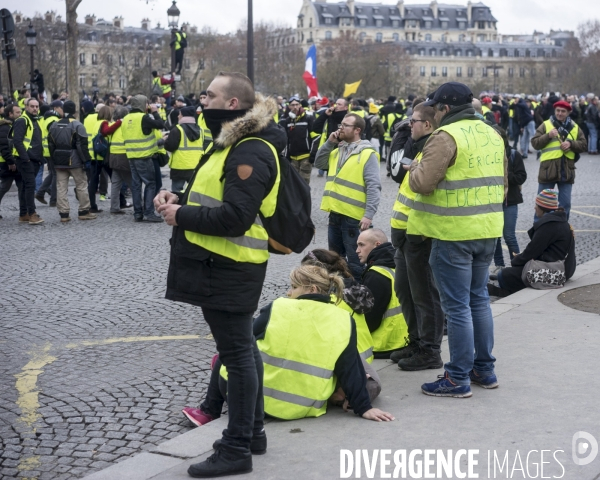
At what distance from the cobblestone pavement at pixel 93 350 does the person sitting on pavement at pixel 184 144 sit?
3.87ft

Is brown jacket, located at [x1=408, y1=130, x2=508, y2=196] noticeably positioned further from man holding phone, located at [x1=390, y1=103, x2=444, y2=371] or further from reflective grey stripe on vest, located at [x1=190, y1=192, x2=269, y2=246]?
reflective grey stripe on vest, located at [x1=190, y1=192, x2=269, y2=246]

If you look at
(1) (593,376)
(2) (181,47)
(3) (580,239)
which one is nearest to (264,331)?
(1) (593,376)

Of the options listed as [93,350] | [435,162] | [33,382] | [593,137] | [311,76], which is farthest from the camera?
[593,137]

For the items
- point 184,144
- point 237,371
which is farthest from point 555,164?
point 237,371

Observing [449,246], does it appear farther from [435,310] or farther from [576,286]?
[576,286]

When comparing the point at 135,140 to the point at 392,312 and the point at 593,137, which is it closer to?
the point at 392,312

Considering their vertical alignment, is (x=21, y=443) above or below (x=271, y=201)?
below

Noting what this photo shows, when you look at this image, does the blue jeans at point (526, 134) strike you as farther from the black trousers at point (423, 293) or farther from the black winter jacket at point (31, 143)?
the black trousers at point (423, 293)

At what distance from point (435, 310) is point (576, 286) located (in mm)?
3165

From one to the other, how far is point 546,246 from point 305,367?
434 cm

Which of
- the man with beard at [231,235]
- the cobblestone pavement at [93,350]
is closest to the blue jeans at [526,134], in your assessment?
the cobblestone pavement at [93,350]

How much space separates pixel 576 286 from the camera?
849 centimetres

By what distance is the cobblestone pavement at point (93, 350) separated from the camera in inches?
185

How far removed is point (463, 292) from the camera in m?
5.11
